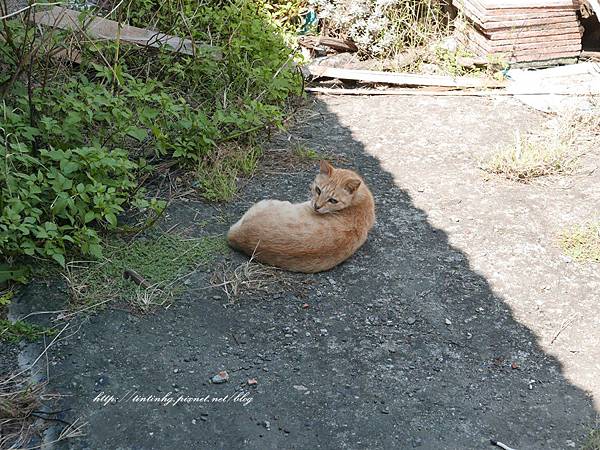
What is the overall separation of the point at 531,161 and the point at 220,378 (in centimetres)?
344

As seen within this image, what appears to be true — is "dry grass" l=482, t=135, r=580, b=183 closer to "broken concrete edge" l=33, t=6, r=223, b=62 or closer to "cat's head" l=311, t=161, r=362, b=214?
"cat's head" l=311, t=161, r=362, b=214

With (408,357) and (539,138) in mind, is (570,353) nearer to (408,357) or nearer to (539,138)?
(408,357)

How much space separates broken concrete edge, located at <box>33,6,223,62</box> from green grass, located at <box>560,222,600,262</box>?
3305 millimetres

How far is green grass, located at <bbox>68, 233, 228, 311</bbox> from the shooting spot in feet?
14.7

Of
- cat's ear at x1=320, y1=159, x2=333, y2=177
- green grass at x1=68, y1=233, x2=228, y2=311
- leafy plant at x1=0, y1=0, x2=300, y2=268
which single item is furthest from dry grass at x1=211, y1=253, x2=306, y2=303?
cat's ear at x1=320, y1=159, x2=333, y2=177

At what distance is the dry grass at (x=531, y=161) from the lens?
20.1 ft

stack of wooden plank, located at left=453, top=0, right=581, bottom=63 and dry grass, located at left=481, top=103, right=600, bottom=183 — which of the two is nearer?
dry grass, located at left=481, top=103, right=600, bottom=183

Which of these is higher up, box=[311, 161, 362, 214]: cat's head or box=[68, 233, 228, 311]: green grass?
box=[311, 161, 362, 214]: cat's head

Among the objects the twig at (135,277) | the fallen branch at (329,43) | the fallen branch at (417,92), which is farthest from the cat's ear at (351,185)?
the fallen branch at (329,43)

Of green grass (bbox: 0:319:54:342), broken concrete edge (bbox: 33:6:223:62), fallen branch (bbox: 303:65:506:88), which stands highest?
broken concrete edge (bbox: 33:6:223:62)

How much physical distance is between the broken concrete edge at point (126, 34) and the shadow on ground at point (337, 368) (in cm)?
232

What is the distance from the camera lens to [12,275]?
4.41 metres

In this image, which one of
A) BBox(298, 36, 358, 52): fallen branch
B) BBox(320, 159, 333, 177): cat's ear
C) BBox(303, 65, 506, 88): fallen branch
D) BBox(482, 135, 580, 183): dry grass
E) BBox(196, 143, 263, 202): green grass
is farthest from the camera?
BBox(298, 36, 358, 52): fallen branch

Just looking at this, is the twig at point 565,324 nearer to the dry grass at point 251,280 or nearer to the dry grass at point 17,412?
the dry grass at point 251,280
